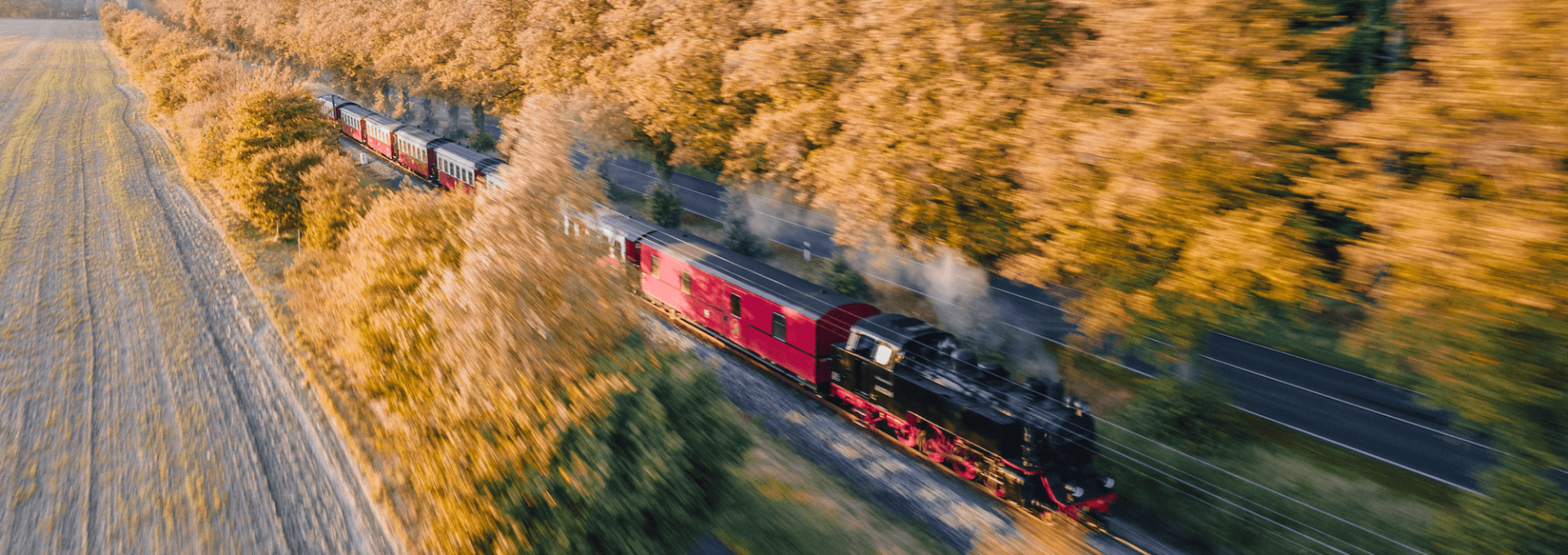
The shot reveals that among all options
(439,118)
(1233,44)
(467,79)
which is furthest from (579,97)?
(439,118)

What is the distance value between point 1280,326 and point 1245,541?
1076 cm

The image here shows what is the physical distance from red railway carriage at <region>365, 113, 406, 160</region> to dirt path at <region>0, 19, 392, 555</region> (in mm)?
9916

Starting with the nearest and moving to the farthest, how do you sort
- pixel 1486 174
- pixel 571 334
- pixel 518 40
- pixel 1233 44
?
pixel 1486 174 → pixel 571 334 → pixel 1233 44 → pixel 518 40

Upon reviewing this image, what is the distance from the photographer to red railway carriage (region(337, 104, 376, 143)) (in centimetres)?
4378

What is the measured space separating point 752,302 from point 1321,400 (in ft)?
47.6

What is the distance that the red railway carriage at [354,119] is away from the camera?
43.8 metres

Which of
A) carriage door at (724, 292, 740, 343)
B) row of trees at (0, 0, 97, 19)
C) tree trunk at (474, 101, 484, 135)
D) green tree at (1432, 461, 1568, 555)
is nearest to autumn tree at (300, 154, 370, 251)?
carriage door at (724, 292, 740, 343)

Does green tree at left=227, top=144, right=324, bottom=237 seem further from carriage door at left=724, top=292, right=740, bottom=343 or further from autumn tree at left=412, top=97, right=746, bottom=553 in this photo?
autumn tree at left=412, top=97, right=746, bottom=553

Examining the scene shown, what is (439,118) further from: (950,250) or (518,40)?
(950,250)

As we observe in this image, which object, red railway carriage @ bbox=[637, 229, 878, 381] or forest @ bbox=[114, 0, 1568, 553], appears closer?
forest @ bbox=[114, 0, 1568, 553]

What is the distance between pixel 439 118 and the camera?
62781 mm

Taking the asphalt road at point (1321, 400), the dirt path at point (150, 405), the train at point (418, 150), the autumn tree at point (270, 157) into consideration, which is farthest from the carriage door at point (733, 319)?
the autumn tree at point (270, 157)

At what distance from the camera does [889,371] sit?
13.2 meters

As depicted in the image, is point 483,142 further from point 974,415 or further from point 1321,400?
point 1321,400
